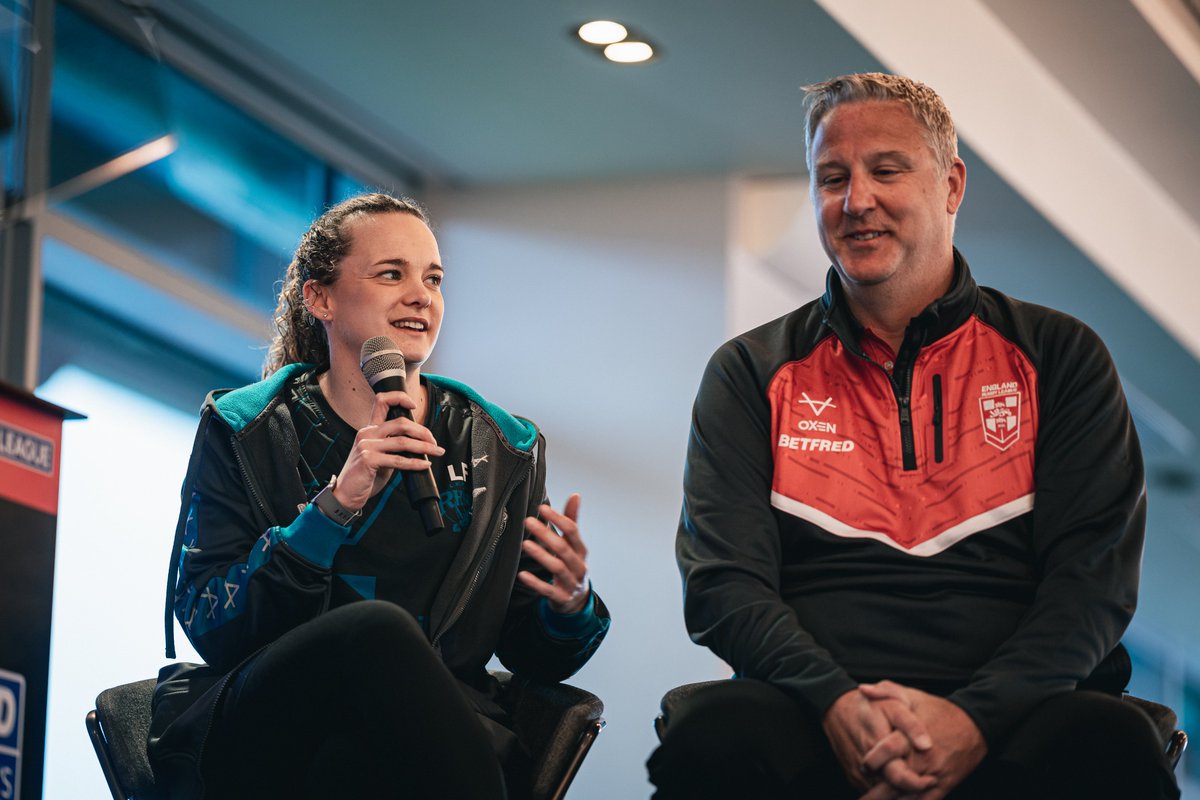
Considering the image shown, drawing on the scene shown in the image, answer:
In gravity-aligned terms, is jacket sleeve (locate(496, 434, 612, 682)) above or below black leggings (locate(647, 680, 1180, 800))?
above

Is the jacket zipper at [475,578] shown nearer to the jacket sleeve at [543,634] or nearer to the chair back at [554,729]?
the jacket sleeve at [543,634]

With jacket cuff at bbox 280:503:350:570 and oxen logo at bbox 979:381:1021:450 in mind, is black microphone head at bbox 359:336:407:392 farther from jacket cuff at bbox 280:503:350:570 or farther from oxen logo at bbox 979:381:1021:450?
oxen logo at bbox 979:381:1021:450

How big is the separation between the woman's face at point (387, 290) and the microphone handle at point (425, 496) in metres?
0.38

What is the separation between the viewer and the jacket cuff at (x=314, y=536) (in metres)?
2.21

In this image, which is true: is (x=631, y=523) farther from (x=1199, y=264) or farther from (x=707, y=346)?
(x=1199, y=264)

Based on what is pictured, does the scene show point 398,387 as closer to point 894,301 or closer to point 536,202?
point 894,301

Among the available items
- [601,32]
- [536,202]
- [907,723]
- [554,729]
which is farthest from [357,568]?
[536,202]

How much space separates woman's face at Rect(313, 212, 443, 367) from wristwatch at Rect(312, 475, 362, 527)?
0.40 metres

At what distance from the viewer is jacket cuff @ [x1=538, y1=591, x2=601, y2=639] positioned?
241 centimetres

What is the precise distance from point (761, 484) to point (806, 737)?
0.45 m

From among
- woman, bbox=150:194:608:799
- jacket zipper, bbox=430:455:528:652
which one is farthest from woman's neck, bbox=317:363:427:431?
jacket zipper, bbox=430:455:528:652

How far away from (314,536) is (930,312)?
1025 millimetres

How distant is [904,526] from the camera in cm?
220

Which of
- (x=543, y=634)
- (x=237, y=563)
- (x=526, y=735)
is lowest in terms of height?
(x=526, y=735)
